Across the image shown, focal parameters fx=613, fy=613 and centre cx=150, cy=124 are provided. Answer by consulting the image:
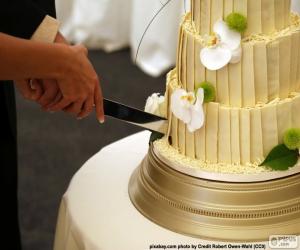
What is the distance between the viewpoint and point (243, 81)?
1248mm

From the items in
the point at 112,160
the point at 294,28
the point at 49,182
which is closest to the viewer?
the point at 294,28

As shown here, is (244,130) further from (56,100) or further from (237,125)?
(56,100)

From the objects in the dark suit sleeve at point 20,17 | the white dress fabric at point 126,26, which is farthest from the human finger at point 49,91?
the white dress fabric at point 126,26

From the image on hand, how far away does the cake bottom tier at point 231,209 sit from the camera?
1228 millimetres

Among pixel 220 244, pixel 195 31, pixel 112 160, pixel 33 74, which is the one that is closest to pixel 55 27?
pixel 33 74

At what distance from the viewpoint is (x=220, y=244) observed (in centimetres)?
121

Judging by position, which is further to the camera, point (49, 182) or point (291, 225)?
point (49, 182)

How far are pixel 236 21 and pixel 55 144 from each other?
1.98 m

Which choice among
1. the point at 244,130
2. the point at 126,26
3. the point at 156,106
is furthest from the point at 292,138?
the point at 126,26

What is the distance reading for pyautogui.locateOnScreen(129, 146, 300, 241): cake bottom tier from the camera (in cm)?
123

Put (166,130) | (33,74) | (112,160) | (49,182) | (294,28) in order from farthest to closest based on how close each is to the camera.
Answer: (49,182) → (112,160) → (166,130) → (294,28) → (33,74)

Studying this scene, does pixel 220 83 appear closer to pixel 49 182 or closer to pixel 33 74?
pixel 33 74

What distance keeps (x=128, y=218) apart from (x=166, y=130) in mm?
223

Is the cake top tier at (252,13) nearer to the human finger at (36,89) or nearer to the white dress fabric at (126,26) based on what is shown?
the human finger at (36,89)
